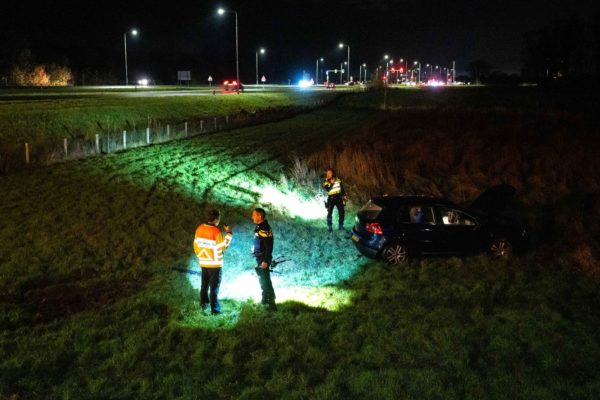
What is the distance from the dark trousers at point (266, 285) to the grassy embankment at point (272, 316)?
402 millimetres

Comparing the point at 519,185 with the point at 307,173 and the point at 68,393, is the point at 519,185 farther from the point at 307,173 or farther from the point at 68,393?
the point at 68,393

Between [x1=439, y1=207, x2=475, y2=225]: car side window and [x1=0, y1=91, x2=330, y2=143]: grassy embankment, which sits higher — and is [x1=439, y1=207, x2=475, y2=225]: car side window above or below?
below

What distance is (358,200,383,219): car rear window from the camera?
12953 mm

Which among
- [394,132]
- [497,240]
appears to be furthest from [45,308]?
[394,132]

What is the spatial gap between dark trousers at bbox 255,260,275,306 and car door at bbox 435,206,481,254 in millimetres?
4813

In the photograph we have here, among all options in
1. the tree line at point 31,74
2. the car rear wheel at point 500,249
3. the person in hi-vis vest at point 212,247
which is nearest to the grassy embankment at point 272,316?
the car rear wheel at point 500,249

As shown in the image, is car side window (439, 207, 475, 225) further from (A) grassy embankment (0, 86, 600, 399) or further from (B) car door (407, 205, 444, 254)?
(A) grassy embankment (0, 86, 600, 399)

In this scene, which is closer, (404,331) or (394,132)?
(404,331)

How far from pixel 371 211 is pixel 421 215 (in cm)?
114

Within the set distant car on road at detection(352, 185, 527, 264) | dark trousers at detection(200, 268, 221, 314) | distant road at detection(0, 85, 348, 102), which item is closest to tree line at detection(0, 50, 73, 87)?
distant road at detection(0, 85, 348, 102)

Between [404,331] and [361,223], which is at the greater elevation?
[361,223]

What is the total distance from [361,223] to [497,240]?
3.24 metres

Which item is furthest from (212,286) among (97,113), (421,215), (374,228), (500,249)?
(97,113)

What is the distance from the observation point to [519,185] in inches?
823
